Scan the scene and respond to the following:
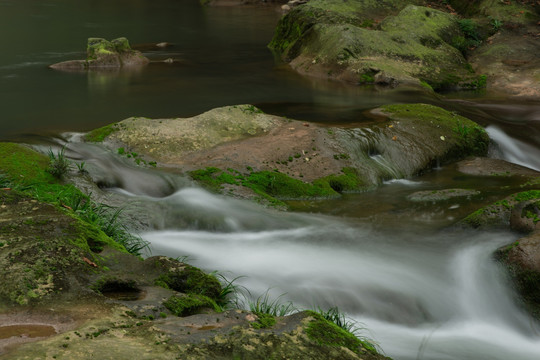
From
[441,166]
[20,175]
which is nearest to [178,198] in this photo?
[20,175]

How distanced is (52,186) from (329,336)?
5264 mm

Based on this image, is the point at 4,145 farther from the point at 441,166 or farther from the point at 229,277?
the point at 441,166

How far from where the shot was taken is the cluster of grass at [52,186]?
21.5 feet

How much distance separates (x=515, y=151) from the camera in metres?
13.4

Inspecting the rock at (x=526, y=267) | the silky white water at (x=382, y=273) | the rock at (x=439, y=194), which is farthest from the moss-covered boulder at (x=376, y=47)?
the rock at (x=526, y=267)

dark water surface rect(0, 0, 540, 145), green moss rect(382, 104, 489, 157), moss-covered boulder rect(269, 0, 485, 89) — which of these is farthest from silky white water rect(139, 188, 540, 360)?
moss-covered boulder rect(269, 0, 485, 89)

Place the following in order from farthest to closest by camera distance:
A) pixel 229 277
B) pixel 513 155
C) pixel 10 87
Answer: pixel 10 87, pixel 513 155, pixel 229 277

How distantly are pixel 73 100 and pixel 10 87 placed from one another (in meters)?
2.63

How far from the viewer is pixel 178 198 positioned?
354 inches

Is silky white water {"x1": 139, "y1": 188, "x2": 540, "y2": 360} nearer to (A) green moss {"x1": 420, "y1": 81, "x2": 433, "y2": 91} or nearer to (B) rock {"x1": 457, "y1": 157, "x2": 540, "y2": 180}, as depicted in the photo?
(B) rock {"x1": 457, "y1": 157, "x2": 540, "y2": 180}

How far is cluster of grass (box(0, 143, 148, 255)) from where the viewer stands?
259 inches

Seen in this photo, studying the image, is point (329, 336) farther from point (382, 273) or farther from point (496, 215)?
point (496, 215)

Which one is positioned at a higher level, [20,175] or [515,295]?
[20,175]

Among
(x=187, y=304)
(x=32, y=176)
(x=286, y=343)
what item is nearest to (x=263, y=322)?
(x=286, y=343)
